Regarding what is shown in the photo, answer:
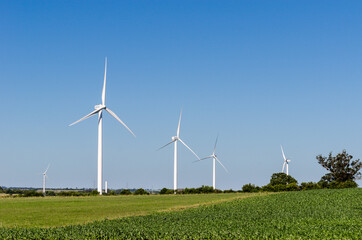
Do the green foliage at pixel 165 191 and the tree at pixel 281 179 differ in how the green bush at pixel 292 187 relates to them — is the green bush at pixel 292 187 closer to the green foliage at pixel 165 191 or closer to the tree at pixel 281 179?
the tree at pixel 281 179

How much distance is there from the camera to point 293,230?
2681cm

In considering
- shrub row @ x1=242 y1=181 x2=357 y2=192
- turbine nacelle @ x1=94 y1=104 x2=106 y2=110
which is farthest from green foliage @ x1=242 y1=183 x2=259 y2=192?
turbine nacelle @ x1=94 y1=104 x2=106 y2=110

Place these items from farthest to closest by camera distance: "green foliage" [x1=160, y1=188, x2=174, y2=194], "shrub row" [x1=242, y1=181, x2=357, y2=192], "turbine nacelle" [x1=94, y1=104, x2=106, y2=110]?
"green foliage" [x1=160, y1=188, x2=174, y2=194] < "shrub row" [x1=242, y1=181, x2=357, y2=192] < "turbine nacelle" [x1=94, y1=104, x2=106, y2=110]

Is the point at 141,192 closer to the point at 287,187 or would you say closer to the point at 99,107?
the point at 99,107

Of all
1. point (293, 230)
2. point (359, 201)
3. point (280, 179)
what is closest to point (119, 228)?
point (293, 230)

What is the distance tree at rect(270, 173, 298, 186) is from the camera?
106525 millimetres

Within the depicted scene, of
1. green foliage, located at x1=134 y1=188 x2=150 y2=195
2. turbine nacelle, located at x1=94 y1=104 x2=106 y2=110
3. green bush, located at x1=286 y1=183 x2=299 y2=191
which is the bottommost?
green foliage, located at x1=134 y1=188 x2=150 y2=195

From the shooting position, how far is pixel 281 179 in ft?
354

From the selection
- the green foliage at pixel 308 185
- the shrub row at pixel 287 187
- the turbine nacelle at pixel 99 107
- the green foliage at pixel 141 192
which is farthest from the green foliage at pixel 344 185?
the turbine nacelle at pixel 99 107

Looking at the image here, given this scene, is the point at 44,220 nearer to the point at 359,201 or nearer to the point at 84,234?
the point at 84,234

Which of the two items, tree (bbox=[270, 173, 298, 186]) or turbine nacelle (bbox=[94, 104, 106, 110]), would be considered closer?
turbine nacelle (bbox=[94, 104, 106, 110])

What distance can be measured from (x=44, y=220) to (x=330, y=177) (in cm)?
9200

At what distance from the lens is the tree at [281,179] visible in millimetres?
106525

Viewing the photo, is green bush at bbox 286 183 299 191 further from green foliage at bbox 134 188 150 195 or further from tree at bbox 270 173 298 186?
green foliage at bbox 134 188 150 195
